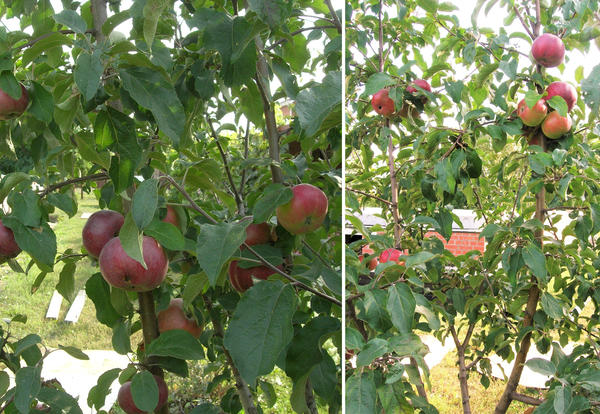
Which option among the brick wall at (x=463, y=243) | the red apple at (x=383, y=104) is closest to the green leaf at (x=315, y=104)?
the red apple at (x=383, y=104)

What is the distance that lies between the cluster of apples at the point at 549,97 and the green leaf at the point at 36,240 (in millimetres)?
820

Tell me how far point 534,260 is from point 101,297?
72 cm

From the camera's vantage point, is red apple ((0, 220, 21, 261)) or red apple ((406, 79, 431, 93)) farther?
red apple ((406, 79, 431, 93))

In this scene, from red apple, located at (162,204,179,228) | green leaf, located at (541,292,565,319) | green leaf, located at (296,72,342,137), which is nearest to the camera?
green leaf, located at (296,72,342,137)

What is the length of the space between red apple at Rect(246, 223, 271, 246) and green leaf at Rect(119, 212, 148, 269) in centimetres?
16

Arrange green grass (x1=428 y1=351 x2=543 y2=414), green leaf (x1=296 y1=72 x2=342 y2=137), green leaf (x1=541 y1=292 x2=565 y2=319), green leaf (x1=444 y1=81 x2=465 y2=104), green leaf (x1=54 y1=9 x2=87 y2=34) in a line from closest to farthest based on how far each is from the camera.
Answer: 1. green leaf (x1=296 y1=72 x2=342 y2=137)
2. green leaf (x1=54 y1=9 x2=87 y2=34)
3. green leaf (x1=444 y1=81 x2=465 y2=104)
4. green leaf (x1=541 y1=292 x2=565 y2=319)
5. green grass (x1=428 y1=351 x2=543 y2=414)

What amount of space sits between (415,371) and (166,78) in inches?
17.2

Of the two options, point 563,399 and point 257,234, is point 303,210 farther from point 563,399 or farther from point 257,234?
point 563,399

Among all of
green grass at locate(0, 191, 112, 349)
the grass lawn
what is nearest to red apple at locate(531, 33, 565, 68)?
the grass lawn

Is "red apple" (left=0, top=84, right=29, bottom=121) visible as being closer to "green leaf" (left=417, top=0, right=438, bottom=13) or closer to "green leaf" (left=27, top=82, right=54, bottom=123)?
"green leaf" (left=27, top=82, right=54, bottom=123)

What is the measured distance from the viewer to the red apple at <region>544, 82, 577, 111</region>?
1.02 m

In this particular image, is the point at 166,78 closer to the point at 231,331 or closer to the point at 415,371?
the point at 231,331

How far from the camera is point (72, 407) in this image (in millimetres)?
745

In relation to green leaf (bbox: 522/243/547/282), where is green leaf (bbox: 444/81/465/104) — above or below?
above
